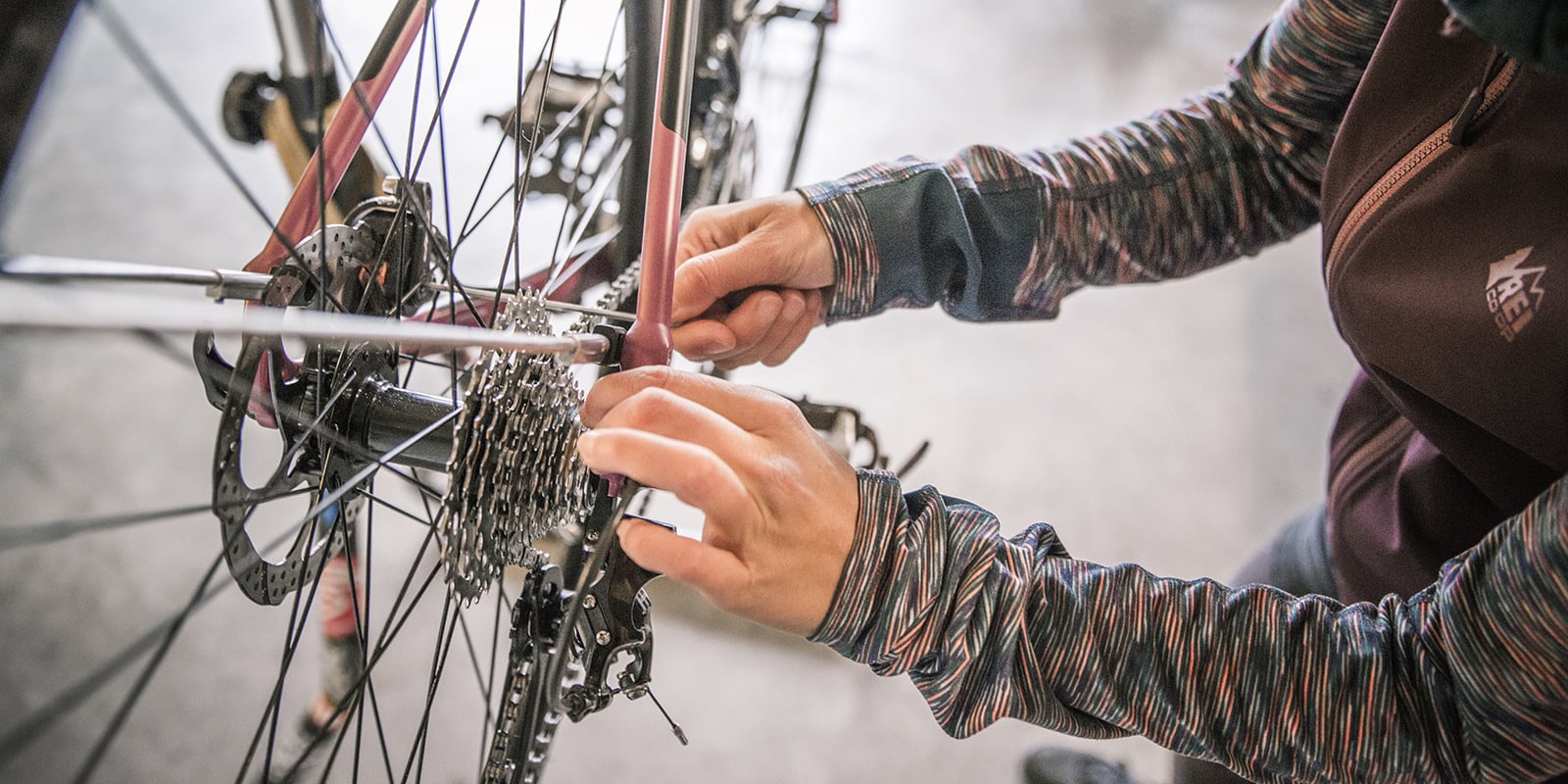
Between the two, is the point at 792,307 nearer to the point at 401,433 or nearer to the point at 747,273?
the point at 747,273

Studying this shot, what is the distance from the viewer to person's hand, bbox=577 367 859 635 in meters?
0.33

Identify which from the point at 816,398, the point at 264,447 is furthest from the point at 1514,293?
the point at 264,447

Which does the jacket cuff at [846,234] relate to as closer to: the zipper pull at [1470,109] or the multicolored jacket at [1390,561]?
the multicolored jacket at [1390,561]

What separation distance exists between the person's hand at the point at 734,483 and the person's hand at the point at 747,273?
0.18 metres

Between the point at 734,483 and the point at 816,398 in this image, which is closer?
the point at 734,483

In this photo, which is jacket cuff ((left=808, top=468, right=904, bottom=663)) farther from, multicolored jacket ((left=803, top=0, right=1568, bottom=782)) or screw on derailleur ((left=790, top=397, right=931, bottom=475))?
screw on derailleur ((left=790, top=397, right=931, bottom=475))

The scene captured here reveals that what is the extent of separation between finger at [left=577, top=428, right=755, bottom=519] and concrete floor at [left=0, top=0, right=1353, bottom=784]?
0.21 metres

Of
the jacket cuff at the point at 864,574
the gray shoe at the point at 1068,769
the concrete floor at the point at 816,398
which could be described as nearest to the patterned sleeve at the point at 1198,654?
the jacket cuff at the point at 864,574

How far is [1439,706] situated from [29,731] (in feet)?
1.58

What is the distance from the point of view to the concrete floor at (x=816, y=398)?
38.2 inches

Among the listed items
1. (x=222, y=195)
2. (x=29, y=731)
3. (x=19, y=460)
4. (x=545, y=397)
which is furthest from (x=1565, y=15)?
(x=222, y=195)

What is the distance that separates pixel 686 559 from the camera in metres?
0.34

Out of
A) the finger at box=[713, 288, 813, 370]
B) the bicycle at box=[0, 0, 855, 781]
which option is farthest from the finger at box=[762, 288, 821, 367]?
the bicycle at box=[0, 0, 855, 781]

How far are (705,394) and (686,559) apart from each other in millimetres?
63
